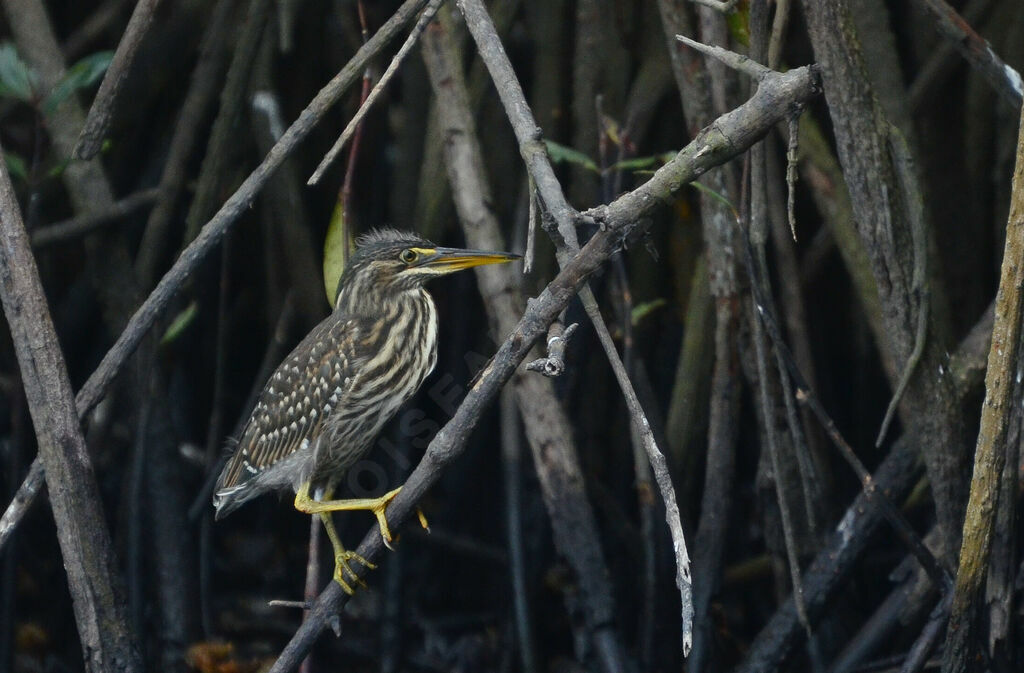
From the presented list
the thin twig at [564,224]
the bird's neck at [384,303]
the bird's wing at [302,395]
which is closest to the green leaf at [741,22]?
the thin twig at [564,224]

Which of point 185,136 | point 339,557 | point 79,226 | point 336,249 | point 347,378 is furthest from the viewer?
point 185,136

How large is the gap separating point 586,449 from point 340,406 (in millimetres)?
1099

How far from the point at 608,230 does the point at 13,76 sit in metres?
1.89

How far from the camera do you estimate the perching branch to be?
6.77ft

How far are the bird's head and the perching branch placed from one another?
971 mm

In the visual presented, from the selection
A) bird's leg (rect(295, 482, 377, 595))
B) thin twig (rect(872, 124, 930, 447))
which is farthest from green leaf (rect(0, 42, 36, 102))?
thin twig (rect(872, 124, 930, 447))

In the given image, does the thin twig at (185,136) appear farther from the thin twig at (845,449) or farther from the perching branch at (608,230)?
the thin twig at (845,449)

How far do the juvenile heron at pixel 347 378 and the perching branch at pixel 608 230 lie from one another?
0.82m

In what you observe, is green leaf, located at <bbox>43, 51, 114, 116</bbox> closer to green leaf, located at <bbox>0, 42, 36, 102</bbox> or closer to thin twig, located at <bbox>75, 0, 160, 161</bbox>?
green leaf, located at <bbox>0, 42, 36, 102</bbox>

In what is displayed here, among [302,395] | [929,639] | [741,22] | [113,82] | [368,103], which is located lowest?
[929,639]

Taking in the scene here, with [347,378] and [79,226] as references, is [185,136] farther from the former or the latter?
[347,378]

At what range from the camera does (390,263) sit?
11.3 ft

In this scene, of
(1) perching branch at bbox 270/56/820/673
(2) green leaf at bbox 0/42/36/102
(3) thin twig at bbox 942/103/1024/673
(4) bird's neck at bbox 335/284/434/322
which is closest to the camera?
(1) perching branch at bbox 270/56/820/673

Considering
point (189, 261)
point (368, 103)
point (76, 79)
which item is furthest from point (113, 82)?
point (368, 103)
